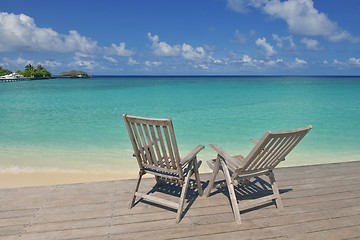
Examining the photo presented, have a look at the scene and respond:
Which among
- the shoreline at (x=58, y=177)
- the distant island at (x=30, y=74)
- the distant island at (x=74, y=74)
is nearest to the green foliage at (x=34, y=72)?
the distant island at (x=30, y=74)

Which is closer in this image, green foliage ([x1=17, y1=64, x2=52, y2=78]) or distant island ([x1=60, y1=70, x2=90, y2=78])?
green foliage ([x1=17, y1=64, x2=52, y2=78])

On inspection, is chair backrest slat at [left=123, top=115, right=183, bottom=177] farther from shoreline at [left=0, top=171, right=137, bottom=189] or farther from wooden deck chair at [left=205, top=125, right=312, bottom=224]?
shoreline at [left=0, top=171, right=137, bottom=189]

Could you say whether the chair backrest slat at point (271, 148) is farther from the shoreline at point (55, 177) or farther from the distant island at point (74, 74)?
the distant island at point (74, 74)

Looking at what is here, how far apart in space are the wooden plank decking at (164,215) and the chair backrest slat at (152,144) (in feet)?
1.61

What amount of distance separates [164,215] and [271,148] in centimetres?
127

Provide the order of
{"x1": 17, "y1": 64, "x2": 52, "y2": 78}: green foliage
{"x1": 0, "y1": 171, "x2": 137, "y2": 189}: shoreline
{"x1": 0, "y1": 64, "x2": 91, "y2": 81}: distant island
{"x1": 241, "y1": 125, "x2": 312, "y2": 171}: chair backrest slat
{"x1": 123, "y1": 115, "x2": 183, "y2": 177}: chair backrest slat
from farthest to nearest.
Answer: {"x1": 17, "y1": 64, "x2": 52, "y2": 78}: green foliage, {"x1": 0, "y1": 64, "x2": 91, "y2": 81}: distant island, {"x1": 0, "y1": 171, "x2": 137, "y2": 189}: shoreline, {"x1": 123, "y1": 115, "x2": 183, "y2": 177}: chair backrest slat, {"x1": 241, "y1": 125, "x2": 312, "y2": 171}: chair backrest slat

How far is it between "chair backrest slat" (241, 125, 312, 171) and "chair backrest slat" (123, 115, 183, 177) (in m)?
0.70

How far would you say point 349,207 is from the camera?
3289mm

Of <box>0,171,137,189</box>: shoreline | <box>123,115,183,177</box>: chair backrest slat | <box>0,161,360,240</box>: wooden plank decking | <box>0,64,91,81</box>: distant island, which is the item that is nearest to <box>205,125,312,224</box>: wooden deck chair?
<box>0,161,360,240</box>: wooden plank decking

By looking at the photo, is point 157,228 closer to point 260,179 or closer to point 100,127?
point 260,179

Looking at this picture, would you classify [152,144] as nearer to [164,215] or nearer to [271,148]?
[164,215]

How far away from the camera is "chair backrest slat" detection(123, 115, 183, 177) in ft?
9.44

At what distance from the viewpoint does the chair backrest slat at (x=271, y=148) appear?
2.71 meters

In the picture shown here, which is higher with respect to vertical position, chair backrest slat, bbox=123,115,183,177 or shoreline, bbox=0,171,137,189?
chair backrest slat, bbox=123,115,183,177
